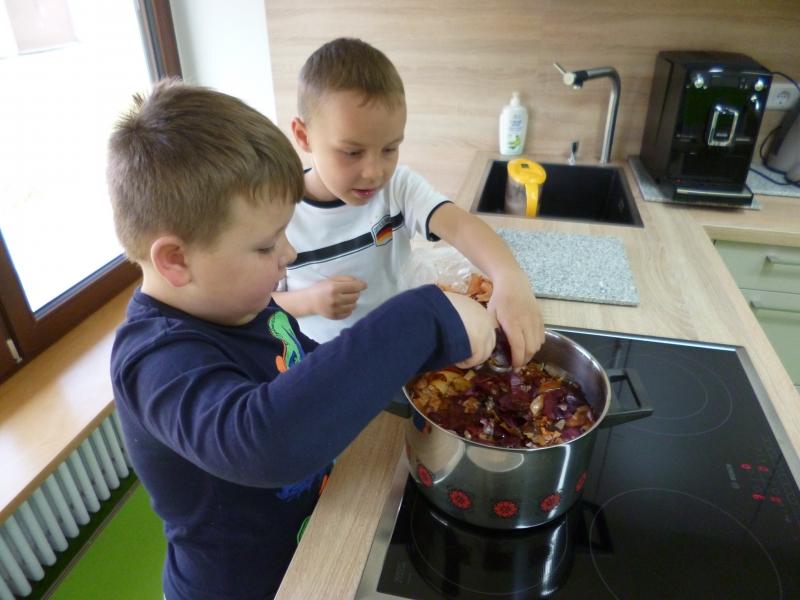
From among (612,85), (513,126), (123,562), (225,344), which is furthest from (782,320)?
(123,562)

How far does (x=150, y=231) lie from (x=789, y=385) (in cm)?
86

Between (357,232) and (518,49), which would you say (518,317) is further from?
(518,49)

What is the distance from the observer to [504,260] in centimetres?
83

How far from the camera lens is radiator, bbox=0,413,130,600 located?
120 centimetres

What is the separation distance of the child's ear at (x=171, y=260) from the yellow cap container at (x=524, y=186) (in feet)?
3.63

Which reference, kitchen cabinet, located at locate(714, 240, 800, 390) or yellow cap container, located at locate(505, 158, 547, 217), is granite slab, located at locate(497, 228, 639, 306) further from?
kitchen cabinet, located at locate(714, 240, 800, 390)

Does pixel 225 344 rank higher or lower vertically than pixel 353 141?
lower

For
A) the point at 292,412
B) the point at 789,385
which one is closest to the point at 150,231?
the point at 292,412

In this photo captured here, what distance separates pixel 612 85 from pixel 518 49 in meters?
0.30

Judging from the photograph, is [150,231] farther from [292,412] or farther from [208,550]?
[208,550]

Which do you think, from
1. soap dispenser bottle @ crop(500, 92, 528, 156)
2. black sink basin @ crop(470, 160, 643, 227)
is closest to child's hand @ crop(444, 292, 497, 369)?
black sink basin @ crop(470, 160, 643, 227)

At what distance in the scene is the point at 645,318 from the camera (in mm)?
975

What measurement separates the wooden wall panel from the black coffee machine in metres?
0.13

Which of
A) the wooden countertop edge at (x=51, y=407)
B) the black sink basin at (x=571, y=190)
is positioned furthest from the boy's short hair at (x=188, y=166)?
the black sink basin at (x=571, y=190)
